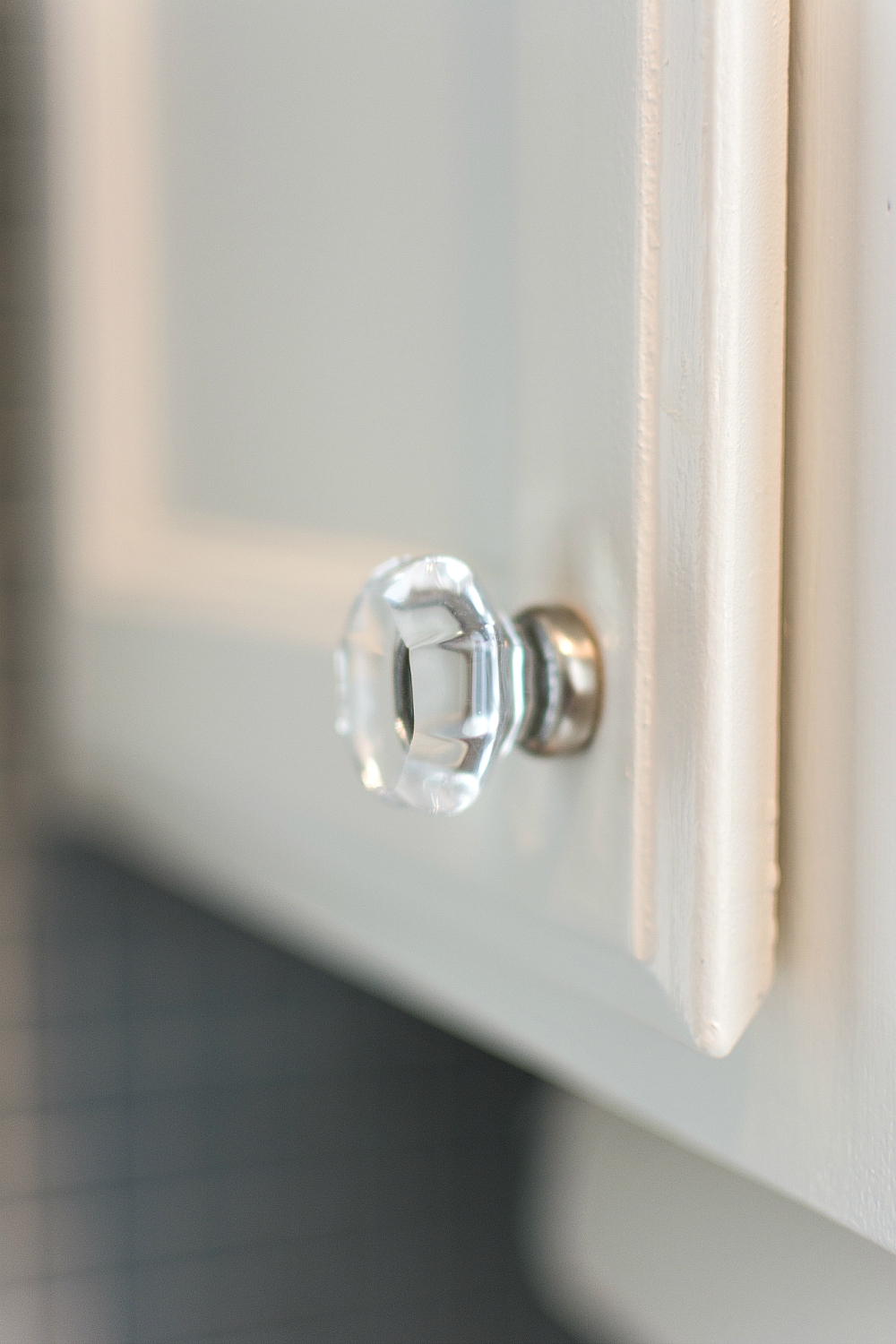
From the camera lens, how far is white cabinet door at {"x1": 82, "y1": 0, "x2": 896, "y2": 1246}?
0.12 metres

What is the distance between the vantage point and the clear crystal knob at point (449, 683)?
122 mm

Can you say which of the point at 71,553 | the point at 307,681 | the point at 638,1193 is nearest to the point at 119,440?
the point at 71,553

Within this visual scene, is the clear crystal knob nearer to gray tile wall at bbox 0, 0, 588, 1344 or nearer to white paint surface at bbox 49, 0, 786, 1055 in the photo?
white paint surface at bbox 49, 0, 786, 1055

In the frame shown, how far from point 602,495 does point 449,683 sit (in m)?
0.03

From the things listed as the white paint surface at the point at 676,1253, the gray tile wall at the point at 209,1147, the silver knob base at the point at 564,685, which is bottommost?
the gray tile wall at the point at 209,1147

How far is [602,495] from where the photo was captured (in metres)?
0.13

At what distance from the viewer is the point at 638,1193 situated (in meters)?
0.29

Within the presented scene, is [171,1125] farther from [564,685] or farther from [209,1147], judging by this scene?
[564,685]

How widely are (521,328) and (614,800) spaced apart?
6 centimetres

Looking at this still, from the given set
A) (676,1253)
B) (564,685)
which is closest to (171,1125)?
(676,1253)

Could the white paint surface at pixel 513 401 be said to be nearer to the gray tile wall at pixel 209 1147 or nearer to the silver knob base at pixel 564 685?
the silver knob base at pixel 564 685

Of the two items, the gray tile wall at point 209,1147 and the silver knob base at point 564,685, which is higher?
the silver knob base at point 564,685

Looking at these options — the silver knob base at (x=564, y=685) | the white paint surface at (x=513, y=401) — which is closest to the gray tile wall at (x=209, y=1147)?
the white paint surface at (x=513, y=401)

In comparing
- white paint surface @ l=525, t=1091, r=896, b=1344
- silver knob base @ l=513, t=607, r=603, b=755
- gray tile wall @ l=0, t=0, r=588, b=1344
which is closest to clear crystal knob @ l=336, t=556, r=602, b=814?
silver knob base @ l=513, t=607, r=603, b=755
